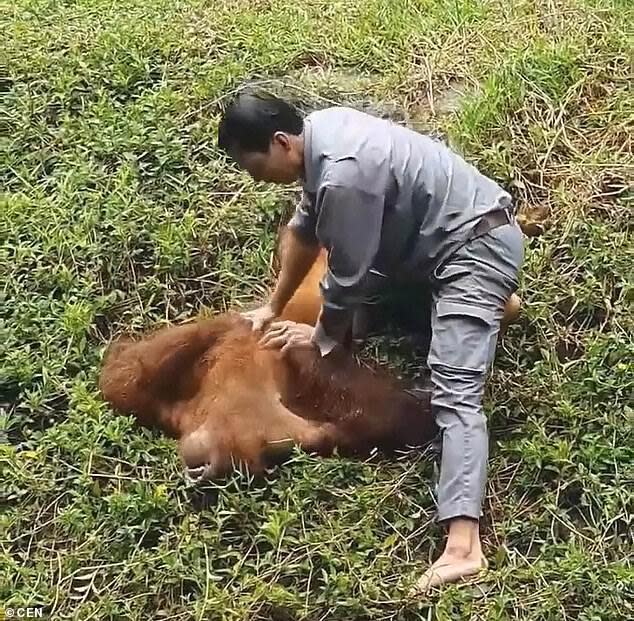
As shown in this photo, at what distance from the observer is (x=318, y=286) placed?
2566 millimetres

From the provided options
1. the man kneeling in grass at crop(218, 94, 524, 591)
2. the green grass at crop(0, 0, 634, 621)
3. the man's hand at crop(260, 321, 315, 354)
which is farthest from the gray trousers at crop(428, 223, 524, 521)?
the man's hand at crop(260, 321, 315, 354)

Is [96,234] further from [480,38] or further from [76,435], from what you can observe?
[480,38]

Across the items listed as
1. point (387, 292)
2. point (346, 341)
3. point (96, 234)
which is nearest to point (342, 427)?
point (346, 341)

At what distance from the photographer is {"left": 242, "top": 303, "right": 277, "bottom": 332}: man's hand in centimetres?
250

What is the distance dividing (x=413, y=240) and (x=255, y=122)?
481mm

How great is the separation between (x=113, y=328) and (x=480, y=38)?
1.70 meters

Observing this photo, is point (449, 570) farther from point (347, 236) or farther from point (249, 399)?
point (347, 236)

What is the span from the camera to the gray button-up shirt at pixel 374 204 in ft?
7.06

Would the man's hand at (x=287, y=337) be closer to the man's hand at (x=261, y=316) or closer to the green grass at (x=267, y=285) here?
the man's hand at (x=261, y=316)

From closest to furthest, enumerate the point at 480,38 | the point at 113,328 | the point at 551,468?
1. the point at 551,468
2. the point at 113,328
3. the point at 480,38

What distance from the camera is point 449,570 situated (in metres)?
2.05

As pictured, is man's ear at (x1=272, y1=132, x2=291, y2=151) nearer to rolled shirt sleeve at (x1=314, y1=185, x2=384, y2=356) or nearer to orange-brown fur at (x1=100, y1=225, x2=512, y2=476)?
rolled shirt sleeve at (x1=314, y1=185, x2=384, y2=356)

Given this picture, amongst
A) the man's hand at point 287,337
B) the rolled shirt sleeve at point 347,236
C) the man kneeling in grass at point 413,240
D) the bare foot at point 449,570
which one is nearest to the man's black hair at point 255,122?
the man kneeling in grass at point 413,240

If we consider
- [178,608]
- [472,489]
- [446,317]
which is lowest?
[178,608]
